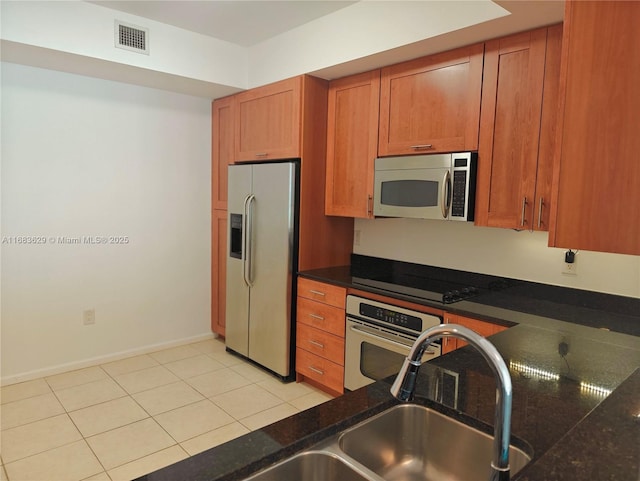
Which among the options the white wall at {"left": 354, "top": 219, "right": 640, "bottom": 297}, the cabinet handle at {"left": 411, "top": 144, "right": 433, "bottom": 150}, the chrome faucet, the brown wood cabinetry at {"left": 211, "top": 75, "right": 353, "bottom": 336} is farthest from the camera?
the brown wood cabinetry at {"left": 211, "top": 75, "right": 353, "bottom": 336}

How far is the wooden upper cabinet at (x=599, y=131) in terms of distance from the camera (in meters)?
1.16

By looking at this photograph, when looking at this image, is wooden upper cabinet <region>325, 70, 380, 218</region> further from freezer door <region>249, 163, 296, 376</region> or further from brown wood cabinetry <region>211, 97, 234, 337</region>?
brown wood cabinetry <region>211, 97, 234, 337</region>

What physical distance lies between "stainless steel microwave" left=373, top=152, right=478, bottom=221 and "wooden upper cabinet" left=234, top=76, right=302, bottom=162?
2.36ft

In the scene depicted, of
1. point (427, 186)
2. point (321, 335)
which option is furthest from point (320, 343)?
point (427, 186)

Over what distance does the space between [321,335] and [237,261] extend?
1018 mm

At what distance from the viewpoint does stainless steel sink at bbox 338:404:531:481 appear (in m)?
1.13

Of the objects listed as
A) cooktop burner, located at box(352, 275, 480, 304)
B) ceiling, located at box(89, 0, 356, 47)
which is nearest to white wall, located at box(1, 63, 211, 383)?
ceiling, located at box(89, 0, 356, 47)

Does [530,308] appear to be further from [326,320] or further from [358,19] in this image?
[358,19]

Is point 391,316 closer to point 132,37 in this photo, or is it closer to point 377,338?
point 377,338

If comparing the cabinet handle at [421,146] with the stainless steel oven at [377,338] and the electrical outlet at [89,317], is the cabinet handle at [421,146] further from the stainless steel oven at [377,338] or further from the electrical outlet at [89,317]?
the electrical outlet at [89,317]

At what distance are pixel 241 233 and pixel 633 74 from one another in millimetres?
2887

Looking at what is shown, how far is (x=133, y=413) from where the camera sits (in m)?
2.85

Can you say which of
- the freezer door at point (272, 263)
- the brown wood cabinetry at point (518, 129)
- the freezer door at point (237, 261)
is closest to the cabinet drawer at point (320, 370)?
the freezer door at point (272, 263)

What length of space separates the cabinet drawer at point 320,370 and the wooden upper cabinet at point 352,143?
3.44 feet
